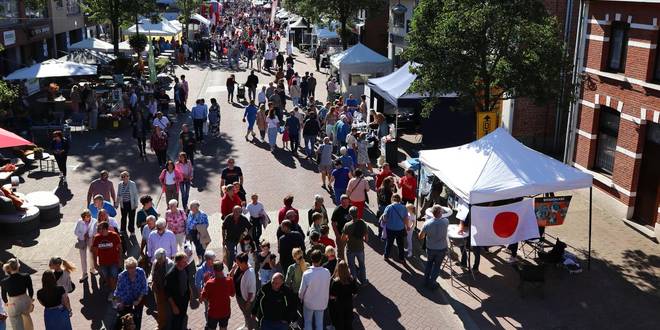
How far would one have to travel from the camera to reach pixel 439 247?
420 inches

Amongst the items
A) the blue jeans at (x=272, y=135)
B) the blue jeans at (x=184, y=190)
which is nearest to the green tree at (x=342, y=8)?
the blue jeans at (x=272, y=135)

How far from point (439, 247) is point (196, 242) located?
4353 mm

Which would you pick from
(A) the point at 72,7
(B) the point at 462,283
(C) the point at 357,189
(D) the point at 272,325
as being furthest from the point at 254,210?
(A) the point at 72,7

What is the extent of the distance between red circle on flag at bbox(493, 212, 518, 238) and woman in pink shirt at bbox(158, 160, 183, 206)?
6.81m

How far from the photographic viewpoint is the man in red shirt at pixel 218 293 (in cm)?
838

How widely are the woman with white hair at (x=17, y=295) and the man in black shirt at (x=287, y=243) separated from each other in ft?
11.9

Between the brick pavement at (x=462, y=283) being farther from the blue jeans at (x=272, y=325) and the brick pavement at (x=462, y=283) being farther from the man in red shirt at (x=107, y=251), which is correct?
the blue jeans at (x=272, y=325)

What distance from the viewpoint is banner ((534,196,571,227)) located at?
11945mm

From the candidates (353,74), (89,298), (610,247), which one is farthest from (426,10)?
(353,74)

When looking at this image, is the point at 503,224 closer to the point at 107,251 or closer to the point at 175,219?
the point at 175,219

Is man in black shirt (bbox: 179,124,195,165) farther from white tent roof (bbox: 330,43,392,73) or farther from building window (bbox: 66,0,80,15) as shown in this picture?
building window (bbox: 66,0,80,15)

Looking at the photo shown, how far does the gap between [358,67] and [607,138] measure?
12.2m

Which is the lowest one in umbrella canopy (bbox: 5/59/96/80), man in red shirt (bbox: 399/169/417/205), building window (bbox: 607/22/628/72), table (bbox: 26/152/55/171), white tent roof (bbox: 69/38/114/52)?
table (bbox: 26/152/55/171)

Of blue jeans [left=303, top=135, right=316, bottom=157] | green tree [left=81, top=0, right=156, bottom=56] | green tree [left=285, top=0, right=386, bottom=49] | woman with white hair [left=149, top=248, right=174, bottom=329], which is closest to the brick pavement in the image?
woman with white hair [left=149, top=248, right=174, bottom=329]
